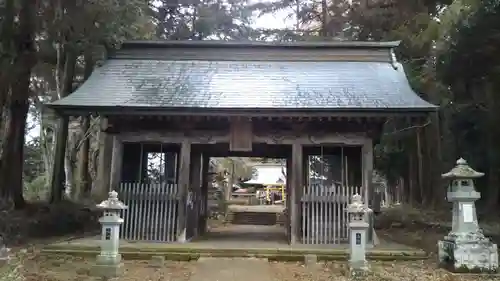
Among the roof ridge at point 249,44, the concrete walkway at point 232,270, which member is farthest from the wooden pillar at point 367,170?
the roof ridge at point 249,44

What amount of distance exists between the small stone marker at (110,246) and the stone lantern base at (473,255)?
6.01m

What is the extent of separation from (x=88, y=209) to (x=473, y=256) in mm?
11059

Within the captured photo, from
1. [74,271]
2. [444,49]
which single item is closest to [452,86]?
[444,49]

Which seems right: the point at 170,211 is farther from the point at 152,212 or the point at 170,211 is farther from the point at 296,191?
the point at 296,191

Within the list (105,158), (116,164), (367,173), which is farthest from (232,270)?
(105,158)

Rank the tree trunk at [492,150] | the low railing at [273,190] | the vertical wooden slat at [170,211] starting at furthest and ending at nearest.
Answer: the low railing at [273,190], the tree trunk at [492,150], the vertical wooden slat at [170,211]

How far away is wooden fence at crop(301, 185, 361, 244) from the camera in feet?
36.0

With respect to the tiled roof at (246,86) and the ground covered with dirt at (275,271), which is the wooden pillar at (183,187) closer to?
the tiled roof at (246,86)

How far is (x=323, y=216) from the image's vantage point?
1098 cm

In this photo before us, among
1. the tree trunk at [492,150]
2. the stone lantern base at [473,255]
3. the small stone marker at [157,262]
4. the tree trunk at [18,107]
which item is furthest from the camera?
the tree trunk at [492,150]

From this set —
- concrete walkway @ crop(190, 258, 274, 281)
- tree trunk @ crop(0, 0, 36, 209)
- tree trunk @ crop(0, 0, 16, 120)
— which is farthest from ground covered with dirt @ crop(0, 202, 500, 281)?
tree trunk @ crop(0, 0, 16, 120)

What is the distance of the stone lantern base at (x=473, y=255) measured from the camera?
8.38 meters

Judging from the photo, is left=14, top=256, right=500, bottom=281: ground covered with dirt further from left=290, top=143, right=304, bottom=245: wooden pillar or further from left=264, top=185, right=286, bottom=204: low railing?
left=264, top=185, right=286, bottom=204: low railing

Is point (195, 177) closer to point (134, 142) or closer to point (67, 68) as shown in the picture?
point (134, 142)
